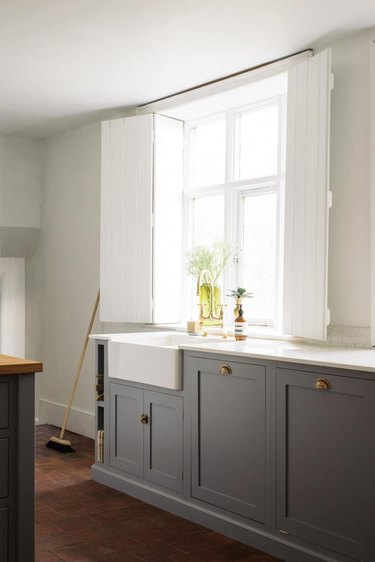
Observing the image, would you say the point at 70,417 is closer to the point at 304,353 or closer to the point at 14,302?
the point at 14,302

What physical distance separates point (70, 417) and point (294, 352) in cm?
330

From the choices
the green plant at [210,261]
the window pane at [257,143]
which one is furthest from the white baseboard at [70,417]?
the window pane at [257,143]

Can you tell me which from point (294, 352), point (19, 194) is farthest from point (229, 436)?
point (19, 194)

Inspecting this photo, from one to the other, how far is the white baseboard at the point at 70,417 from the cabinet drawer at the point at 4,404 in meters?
3.27

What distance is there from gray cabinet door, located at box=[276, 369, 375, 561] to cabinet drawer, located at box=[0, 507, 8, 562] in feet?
4.30

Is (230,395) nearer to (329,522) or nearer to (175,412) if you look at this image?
(175,412)

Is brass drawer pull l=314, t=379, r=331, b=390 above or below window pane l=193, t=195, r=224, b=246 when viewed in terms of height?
below

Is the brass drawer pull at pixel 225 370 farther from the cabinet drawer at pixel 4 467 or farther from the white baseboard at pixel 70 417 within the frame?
the white baseboard at pixel 70 417

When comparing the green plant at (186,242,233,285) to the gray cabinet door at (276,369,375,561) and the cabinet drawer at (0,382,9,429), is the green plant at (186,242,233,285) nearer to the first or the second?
the gray cabinet door at (276,369,375,561)

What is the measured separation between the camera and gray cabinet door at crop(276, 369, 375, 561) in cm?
297

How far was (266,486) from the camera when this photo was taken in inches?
136

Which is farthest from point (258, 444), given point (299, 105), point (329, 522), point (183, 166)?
point (183, 166)

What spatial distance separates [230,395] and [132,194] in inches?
87.6

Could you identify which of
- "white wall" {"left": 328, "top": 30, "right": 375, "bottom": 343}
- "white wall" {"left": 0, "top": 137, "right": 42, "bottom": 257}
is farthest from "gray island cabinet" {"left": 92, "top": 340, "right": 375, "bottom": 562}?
"white wall" {"left": 0, "top": 137, "right": 42, "bottom": 257}
